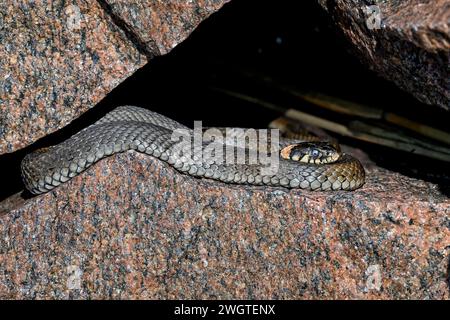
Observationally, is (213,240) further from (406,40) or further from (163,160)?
(406,40)

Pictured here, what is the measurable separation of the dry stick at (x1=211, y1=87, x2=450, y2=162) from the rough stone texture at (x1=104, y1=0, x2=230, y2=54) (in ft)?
10.0

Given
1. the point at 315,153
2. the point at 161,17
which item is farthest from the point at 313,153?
the point at 161,17

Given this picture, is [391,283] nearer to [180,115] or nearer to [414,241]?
[414,241]

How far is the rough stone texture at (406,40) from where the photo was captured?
198 inches

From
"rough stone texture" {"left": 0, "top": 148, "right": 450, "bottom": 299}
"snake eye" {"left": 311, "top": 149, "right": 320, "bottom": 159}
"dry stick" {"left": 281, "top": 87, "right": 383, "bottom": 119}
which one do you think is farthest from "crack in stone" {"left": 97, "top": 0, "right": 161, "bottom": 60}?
"dry stick" {"left": 281, "top": 87, "right": 383, "bottom": 119}

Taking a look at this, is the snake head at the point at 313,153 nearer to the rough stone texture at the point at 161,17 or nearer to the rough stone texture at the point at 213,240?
the rough stone texture at the point at 213,240

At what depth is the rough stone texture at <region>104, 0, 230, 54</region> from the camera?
19.3 ft

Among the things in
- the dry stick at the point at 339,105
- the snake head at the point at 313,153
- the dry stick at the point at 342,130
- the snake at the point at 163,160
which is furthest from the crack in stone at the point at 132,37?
the dry stick at the point at 339,105

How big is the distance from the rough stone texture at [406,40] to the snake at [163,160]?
1.06m

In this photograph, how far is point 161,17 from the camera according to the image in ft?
19.5

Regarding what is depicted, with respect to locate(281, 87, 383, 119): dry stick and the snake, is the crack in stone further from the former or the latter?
locate(281, 87, 383, 119): dry stick

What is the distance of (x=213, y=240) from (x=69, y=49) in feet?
7.15

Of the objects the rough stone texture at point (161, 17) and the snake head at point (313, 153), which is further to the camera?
the snake head at point (313, 153)

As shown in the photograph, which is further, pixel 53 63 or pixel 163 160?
pixel 163 160
